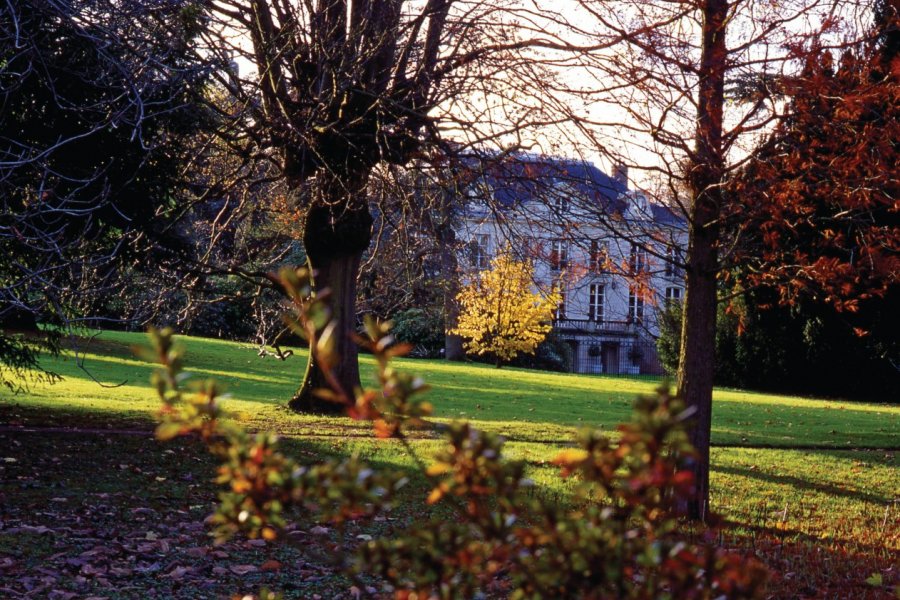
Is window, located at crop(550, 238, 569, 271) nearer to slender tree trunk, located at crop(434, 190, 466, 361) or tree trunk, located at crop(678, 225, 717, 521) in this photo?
slender tree trunk, located at crop(434, 190, 466, 361)

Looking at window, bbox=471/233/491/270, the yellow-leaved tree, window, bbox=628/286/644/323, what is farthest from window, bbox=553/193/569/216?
the yellow-leaved tree

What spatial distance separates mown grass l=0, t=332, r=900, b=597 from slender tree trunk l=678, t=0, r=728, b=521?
827 millimetres

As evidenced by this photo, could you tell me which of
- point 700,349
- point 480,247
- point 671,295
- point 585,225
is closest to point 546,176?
point 585,225

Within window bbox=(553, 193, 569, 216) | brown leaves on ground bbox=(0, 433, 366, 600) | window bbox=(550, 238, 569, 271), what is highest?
window bbox=(553, 193, 569, 216)

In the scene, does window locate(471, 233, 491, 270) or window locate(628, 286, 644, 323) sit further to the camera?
window locate(471, 233, 491, 270)

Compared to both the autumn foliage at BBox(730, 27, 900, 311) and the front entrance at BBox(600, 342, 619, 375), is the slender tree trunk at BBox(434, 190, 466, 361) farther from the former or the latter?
the front entrance at BBox(600, 342, 619, 375)

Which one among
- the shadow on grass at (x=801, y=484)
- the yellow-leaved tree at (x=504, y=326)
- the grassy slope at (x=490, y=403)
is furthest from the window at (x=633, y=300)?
the yellow-leaved tree at (x=504, y=326)

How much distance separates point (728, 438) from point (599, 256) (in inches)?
304

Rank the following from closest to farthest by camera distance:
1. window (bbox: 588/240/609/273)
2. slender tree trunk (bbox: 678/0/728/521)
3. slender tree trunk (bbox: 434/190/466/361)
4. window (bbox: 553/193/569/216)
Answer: slender tree trunk (bbox: 678/0/728/521) → window (bbox: 588/240/609/273) → window (bbox: 553/193/569/216) → slender tree trunk (bbox: 434/190/466/361)

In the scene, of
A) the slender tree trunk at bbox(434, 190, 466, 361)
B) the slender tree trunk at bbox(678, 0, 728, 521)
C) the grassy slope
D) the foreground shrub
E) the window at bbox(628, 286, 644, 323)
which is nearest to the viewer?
the foreground shrub

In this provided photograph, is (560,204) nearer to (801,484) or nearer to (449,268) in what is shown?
(801,484)

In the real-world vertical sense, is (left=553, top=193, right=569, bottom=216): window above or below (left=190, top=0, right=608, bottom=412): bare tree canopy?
below

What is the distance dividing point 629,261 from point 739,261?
3.45ft

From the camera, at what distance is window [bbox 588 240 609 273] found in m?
7.82
